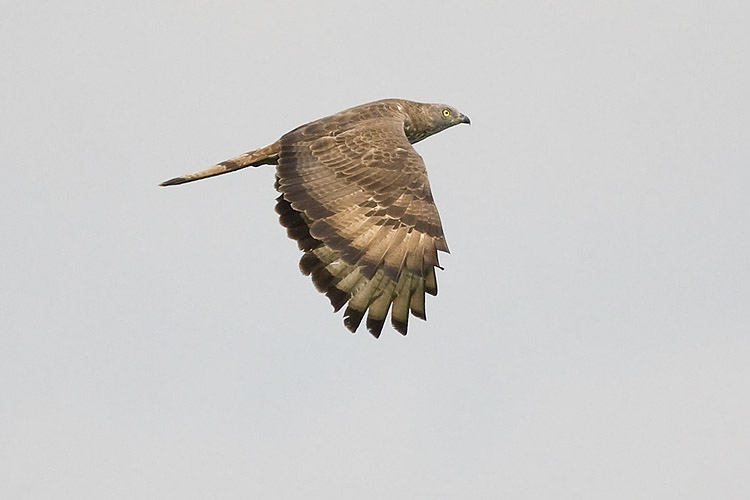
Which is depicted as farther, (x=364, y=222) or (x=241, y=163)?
(x=241, y=163)

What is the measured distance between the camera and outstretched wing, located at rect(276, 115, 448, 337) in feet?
52.3

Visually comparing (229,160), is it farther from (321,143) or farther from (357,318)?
(357,318)

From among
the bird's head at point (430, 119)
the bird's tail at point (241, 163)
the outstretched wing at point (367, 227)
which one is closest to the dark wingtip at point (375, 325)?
the outstretched wing at point (367, 227)

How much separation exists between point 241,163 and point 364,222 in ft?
10.2

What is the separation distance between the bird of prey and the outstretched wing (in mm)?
10

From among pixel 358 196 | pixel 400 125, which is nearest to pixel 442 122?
pixel 400 125

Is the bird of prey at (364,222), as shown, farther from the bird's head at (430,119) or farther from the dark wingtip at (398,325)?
the bird's head at (430,119)

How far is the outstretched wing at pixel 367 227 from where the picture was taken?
15.9 m

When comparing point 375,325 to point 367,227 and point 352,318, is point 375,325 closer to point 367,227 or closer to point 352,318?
point 352,318

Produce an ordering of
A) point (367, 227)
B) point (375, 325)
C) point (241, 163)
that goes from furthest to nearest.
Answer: point (241, 163)
point (375, 325)
point (367, 227)

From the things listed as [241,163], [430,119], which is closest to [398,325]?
[241,163]

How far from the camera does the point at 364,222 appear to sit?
16172 mm

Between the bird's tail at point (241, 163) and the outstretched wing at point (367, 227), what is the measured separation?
3.10 feet

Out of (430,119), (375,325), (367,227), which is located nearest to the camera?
(367,227)
